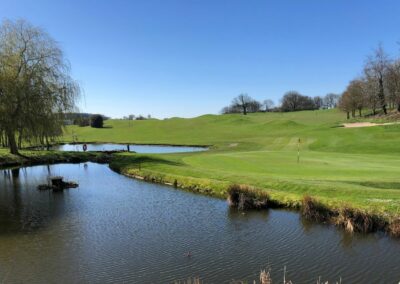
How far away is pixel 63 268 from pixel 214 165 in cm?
1981

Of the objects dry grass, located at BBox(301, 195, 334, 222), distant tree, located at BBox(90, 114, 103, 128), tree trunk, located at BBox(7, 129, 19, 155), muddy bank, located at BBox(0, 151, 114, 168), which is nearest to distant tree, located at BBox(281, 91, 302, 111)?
distant tree, located at BBox(90, 114, 103, 128)

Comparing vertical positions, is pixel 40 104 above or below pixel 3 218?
above

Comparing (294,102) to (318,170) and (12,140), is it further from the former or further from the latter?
(318,170)

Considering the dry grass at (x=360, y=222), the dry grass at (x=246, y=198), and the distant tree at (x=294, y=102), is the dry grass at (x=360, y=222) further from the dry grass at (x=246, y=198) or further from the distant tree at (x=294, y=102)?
the distant tree at (x=294, y=102)

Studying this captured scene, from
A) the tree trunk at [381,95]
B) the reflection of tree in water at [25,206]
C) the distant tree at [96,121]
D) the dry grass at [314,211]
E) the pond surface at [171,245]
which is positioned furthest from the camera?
the distant tree at [96,121]

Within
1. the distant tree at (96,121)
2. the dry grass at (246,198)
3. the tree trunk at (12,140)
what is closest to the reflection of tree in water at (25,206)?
the dry grass at (246,198)

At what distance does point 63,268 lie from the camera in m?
12.1

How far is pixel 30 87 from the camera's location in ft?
125

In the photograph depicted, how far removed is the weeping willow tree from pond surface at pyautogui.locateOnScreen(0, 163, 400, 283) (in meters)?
17.1

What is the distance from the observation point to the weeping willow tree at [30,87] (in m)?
37.0

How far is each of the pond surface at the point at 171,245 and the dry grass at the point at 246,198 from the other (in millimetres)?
687

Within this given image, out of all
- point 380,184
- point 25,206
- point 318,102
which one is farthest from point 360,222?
point 318,102

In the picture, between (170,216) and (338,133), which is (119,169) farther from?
(338,133)

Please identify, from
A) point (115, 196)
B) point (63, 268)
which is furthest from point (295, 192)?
point (63, 268)
